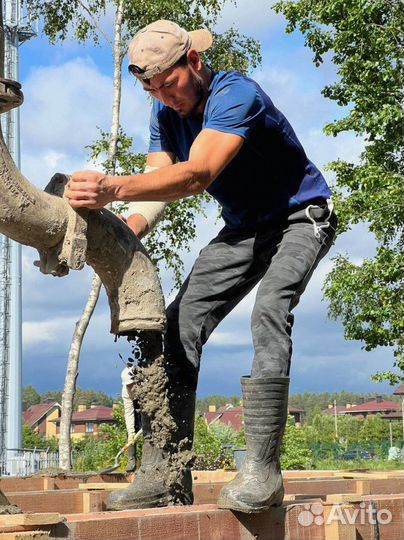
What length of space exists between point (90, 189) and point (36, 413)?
344ft

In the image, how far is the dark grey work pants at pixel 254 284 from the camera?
11.0 ft

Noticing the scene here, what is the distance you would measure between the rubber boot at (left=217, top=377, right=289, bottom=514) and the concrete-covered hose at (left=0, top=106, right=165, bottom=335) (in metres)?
0.45

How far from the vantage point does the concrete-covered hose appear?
284 cm

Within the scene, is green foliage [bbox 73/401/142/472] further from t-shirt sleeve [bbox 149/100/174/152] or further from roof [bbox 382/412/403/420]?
roof [bbox 382/412/403/420]

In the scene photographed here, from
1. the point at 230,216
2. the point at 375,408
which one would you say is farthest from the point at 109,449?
the point at 375,408

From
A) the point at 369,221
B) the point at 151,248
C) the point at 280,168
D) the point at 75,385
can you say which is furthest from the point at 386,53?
the point at 280,168

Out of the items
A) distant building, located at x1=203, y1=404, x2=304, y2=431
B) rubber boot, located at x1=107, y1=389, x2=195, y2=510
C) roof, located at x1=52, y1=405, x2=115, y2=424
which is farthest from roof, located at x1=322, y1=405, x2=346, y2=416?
rubber boot, located at x1=107, y1=389, x2=195, y2=510

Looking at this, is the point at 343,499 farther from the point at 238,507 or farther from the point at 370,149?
the point at 370,149

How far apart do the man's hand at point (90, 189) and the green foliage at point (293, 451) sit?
11248 mm

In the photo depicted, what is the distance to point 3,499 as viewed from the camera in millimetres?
2811

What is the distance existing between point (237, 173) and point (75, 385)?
12033mm

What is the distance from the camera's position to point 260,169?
3.65 metres

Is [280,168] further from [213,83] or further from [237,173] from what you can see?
[213,83]

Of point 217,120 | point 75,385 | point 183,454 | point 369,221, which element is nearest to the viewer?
point 217,120
